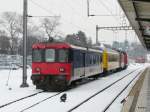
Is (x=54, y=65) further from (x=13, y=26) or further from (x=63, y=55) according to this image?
(x=13, y=26)

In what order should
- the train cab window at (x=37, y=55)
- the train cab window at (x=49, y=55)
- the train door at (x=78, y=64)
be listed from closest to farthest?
1. the train cab window at (x=49, y=55)
2. the train cab window at (x=37, y=55)
3. the train door at (x=78, y=64)

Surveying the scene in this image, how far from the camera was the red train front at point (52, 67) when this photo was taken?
24609 millimetres

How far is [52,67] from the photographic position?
2480cm

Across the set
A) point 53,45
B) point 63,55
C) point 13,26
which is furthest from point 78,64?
point 13,26

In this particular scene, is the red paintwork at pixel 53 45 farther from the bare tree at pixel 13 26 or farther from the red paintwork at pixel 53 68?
the bare tree at pixel 13 26

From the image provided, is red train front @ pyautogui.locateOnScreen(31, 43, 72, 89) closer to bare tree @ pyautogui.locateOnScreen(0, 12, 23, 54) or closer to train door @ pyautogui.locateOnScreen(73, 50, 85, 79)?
train door @ pyautogui.locateOnScreen(73, 50, 85, 79)

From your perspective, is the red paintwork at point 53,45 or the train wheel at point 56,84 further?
the red paintwork at point 53,45

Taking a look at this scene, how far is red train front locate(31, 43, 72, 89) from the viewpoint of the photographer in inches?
969

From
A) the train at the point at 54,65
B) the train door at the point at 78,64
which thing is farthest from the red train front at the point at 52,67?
the train door at the point at 78,64

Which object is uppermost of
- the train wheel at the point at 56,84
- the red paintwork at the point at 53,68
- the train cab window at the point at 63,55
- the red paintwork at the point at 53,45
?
the red paintwork at the point at 53,45

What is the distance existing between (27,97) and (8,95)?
4.70 feet

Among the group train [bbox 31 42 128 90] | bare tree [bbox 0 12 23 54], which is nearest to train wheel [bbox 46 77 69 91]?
train [bbox 31 42 128 90]

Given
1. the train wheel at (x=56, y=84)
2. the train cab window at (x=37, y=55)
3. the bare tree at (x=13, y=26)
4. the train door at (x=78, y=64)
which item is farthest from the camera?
the bare tree at (x=13, y=26)

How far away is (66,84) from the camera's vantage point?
2458cm
